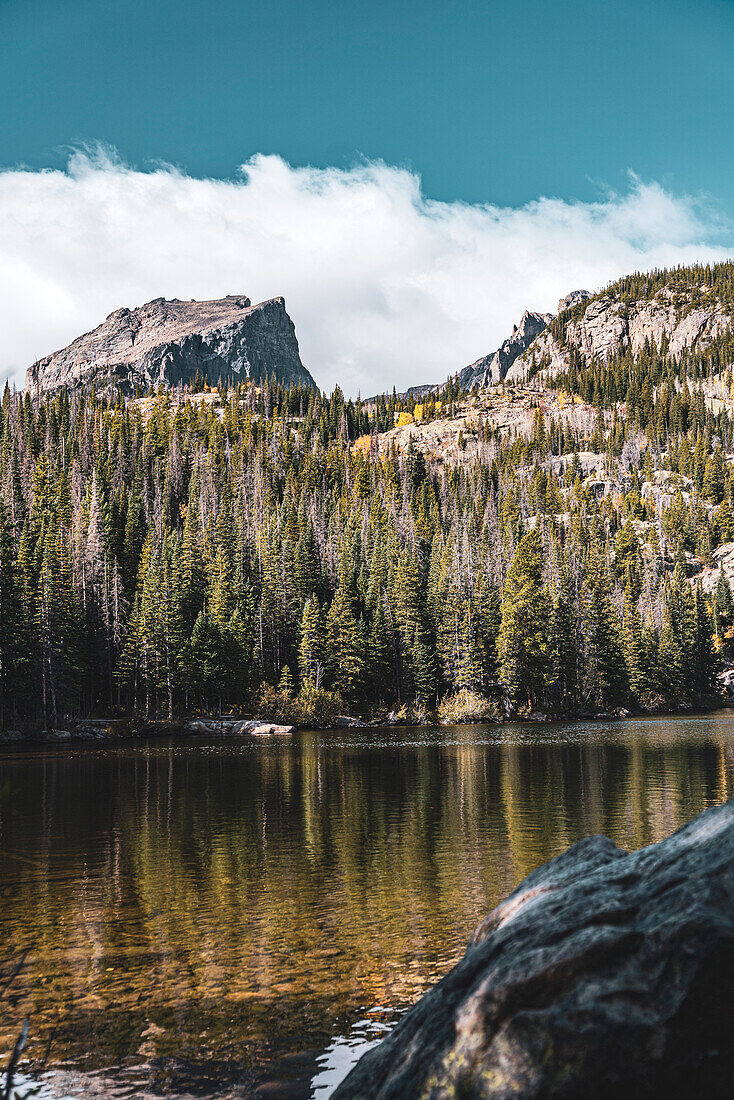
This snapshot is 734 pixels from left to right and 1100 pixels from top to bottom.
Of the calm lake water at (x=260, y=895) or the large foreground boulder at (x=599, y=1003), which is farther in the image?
the calm lake water at (x=260, y=895)

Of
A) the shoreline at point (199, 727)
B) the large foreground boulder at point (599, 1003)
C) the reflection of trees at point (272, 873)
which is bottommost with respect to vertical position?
the shoreline at point (199, 727)

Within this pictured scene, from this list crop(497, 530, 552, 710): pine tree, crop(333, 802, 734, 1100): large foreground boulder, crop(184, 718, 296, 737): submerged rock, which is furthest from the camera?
crop(497, 530, 552, 710): pine tree

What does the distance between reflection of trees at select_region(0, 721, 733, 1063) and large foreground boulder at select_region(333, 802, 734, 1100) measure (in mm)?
3148

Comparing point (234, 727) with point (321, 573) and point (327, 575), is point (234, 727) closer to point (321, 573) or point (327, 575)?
point (321, 573)

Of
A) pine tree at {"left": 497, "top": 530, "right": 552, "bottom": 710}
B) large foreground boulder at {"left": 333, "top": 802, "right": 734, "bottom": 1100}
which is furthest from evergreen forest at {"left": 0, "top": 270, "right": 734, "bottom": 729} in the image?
large foreground boulder at {"left": 333, "top": 802, "right": 734, "bottom": 1100}

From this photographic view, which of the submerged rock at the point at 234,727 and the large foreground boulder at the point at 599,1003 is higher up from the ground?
the large foreground boulder at the point at 599,1003

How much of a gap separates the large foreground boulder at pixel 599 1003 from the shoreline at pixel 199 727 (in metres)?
56.2

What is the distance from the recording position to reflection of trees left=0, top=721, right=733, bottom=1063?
9656mm

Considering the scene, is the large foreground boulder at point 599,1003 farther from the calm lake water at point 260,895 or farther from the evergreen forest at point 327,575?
the evergreen forest at point 327,575

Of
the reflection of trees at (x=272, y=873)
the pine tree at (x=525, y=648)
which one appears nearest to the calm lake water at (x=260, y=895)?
the reflection of trees at (x=272, y=873)

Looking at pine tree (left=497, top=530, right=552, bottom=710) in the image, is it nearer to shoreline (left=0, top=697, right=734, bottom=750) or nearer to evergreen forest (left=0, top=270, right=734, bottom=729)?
evergreen forest (left=0, top=270, right=734, bottom=729)

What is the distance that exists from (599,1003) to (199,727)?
65.6 m

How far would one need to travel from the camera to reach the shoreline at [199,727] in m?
60.2

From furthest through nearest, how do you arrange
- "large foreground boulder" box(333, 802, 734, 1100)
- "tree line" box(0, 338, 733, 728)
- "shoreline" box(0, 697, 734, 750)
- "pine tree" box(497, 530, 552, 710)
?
1. "pine tree" box(497, 530, 552, 710)
2. "tree line" box(0, 338, 733, 728)
3. "shoreline" box(0, 697, 734, 750)
4. "large foreground boulder" box(333, 802, 734, 1100)
